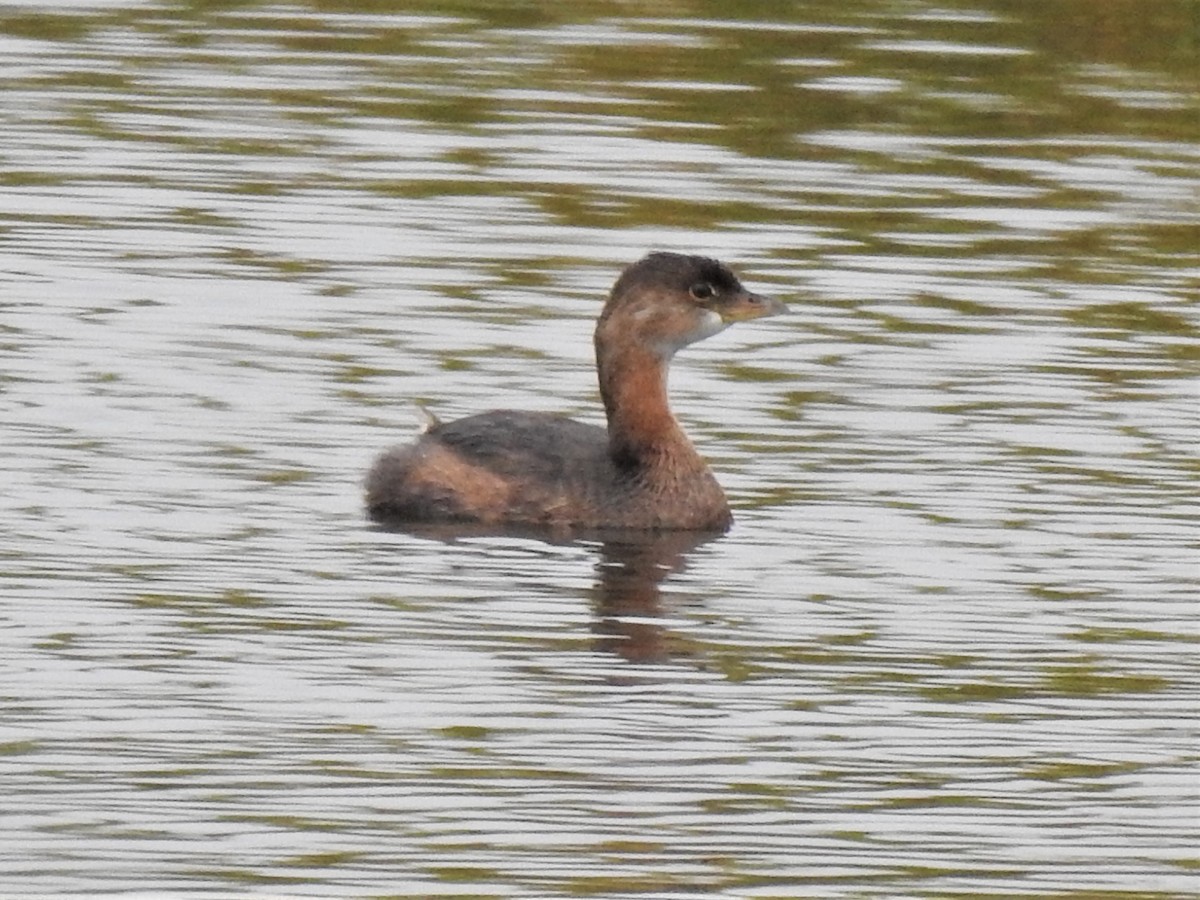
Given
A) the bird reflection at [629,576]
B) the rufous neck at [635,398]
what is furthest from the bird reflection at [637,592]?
the rufous neck at [635,398]

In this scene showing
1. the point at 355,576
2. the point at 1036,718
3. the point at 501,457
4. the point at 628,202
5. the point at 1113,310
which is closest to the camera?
the point at 1036,718

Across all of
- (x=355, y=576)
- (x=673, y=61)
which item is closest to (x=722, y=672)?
(x=355, y=576)

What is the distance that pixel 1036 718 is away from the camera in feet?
34.4

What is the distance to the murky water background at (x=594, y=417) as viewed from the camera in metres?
9.29

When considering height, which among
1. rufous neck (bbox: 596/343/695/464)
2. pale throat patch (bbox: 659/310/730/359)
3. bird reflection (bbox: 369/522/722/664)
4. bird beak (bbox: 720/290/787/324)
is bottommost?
bird reflection (bbox: 369/522/722/664)

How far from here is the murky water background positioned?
30.5 ft

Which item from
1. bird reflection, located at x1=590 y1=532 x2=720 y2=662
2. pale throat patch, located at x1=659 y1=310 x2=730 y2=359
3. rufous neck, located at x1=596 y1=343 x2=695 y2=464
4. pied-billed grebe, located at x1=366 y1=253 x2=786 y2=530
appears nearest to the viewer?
bird reflection, located at x1=590 y1=532 x2=720 y2=662

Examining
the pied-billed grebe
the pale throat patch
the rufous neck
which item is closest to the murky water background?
the pied-billed grebe

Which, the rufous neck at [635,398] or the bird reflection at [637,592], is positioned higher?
the rufous neck at [635,398]

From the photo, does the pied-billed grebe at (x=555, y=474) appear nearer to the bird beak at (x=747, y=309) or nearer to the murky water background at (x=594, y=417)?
the murky water background at (x=594, y=417)

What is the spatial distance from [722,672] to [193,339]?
209 inches

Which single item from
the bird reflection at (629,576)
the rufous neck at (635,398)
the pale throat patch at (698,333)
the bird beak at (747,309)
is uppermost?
the bird beak at (747,309)

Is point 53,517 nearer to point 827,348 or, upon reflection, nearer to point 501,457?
point 501,457

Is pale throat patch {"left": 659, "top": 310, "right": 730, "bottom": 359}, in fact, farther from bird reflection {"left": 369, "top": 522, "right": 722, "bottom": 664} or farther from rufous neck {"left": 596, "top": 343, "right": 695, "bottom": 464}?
bird reflection {"left": 369, "top": 522, "right": 722, "bottom": 664}
